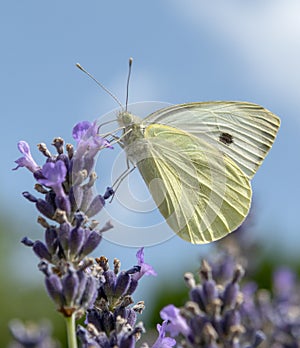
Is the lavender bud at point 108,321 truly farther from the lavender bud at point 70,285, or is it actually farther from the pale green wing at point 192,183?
the pale green wing at point 192,183

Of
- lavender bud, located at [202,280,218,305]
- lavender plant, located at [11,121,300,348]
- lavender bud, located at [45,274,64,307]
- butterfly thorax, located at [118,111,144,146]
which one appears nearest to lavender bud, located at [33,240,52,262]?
lavender plant, located at [11,121,300,348]

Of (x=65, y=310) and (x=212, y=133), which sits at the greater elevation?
(x=212, y=133)

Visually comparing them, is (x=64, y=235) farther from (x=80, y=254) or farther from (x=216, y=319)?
(x=216, y=319)

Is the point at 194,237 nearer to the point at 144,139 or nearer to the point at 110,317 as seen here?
the point at 144,139

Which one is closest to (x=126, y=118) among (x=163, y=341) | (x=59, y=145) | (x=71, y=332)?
(x=59, y=145)

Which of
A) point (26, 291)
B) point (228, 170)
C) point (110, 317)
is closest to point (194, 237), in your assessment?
point (228, 170)

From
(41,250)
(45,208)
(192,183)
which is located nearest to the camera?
(41,250)
